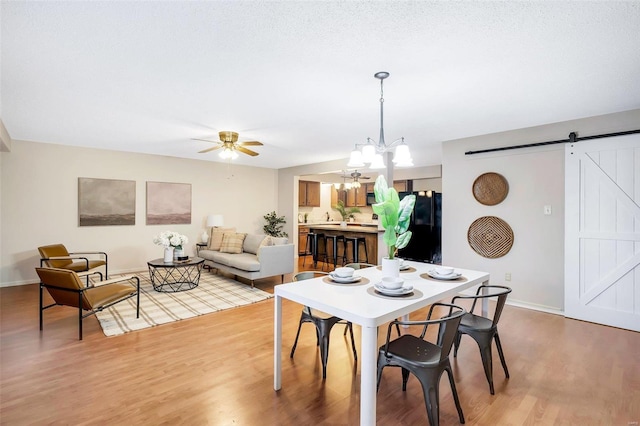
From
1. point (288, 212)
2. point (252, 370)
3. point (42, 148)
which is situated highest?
point (42, 148)

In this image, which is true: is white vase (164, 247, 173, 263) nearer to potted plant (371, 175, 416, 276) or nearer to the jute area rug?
the jute area rug

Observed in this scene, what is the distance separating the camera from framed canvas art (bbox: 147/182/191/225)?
6367 millimetres

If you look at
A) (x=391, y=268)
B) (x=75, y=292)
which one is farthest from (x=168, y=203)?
(x=391, y=268)

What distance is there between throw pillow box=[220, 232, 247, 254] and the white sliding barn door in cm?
515

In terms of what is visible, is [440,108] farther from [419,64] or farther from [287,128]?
[287,128]

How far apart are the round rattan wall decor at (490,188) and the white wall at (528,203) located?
6cm

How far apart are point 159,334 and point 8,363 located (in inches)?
44.7

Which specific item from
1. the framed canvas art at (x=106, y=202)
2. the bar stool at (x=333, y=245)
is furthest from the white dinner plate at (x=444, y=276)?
the framed canvas art at (x=106, y=202)

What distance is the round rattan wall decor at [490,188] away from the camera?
169 inches

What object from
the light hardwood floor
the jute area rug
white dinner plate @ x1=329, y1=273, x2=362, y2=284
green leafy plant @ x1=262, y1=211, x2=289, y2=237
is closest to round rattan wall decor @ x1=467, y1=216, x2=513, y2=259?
the light hardwood floor

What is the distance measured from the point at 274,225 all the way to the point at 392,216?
6.21 metres

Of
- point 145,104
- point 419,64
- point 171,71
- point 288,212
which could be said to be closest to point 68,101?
point 145,104

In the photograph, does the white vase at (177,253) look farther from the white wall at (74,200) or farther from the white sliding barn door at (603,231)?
the white sliding barn door at (603,231)

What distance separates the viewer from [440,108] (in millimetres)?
3334
